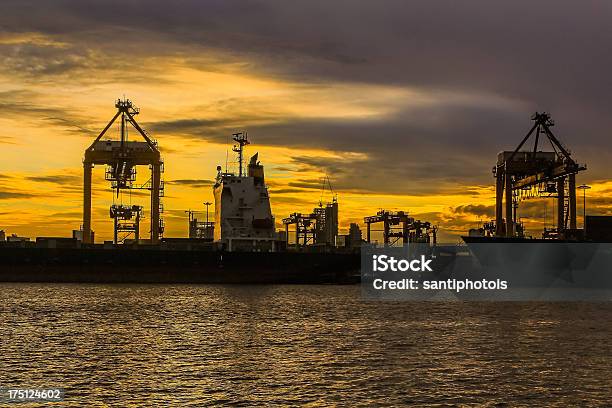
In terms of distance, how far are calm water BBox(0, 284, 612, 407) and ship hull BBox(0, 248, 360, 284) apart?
26.9 m

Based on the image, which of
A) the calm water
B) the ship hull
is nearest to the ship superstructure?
the ship hull

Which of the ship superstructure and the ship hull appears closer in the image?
the ship hull

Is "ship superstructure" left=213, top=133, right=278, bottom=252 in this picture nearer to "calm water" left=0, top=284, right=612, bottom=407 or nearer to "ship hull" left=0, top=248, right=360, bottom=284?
"ship hull" left=0, top=248, right=360, bottom=284

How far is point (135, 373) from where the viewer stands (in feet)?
94.0

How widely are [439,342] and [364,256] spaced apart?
2349 inches

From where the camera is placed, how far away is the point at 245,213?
9881 cm

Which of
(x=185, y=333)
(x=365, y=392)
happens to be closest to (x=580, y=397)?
(x=365, y=392)

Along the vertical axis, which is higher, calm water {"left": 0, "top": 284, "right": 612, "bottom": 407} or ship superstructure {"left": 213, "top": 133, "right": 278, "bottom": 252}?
ship superstructure {"left": 213, "top": 133, "right": 278, "bottom": 252}

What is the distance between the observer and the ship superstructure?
317 feet

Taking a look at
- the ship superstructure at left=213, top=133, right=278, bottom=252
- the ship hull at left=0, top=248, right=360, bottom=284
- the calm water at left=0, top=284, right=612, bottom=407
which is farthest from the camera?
the ship superstructure at left=213, top=133, right=278, bottom=252

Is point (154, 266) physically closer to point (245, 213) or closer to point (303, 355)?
point (245, 213)

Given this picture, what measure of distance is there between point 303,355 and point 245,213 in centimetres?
6634

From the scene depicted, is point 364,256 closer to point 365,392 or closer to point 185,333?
point 185,333

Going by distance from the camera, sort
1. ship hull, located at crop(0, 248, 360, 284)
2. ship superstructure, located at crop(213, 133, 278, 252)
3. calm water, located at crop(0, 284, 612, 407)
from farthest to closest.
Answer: ship superstructure, located at crop(213, 133, 278, 252) → ship hull, located at crop(0, 248, 360, 284) → calm water, located at crop(0, 284, 612, 407)
